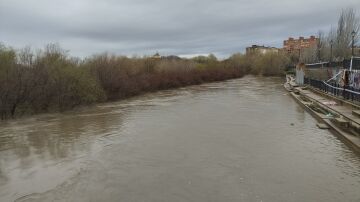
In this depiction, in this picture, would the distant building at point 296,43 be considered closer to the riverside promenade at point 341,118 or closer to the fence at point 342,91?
the fence at point 342,91

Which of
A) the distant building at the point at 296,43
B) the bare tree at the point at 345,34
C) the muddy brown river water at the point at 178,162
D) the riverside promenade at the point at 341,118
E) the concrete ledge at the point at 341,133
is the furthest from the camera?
the distant building at the point at 296,43

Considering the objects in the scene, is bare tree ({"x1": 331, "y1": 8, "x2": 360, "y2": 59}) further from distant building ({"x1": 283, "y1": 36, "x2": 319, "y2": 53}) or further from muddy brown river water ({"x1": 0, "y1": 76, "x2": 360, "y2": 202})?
distant building ({"x1": 283, "y1": 36, "x2": 319, "y2": 53})

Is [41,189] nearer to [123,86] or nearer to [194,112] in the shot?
[194,112]

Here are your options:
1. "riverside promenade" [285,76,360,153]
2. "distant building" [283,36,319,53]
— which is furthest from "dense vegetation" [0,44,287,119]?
"distant building" [283,36,319,53]

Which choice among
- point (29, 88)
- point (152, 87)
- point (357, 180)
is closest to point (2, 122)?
point (29, 88)

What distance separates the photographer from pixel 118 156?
12.3 metres

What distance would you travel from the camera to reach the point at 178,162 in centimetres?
1130

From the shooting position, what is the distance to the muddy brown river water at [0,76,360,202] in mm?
8703

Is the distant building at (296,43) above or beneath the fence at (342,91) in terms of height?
above

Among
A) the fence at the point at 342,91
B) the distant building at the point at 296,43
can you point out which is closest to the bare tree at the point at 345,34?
the fence at the point at 342,91

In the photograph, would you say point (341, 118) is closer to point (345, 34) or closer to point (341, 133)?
point (341, 133)

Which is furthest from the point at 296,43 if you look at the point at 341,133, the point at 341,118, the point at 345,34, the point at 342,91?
the point at 341,133

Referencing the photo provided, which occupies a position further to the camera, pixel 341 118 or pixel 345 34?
pixel 345 34

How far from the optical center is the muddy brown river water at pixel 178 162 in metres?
8.70
